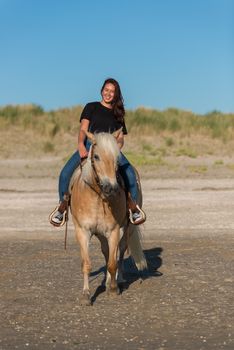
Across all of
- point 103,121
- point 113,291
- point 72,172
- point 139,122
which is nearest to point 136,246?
point 113,291

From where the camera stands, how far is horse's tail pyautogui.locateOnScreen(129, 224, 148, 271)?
10.2 meters

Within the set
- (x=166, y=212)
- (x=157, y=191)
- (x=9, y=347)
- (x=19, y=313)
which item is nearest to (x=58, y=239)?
(x=166, y=212)

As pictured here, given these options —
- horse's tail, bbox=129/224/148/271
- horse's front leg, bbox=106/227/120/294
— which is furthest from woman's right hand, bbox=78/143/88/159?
horse's tail, bbox=129/224/148/271

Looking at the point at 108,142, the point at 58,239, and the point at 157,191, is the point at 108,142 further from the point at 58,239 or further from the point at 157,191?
the point at 157,191

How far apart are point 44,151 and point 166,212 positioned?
1801 cm

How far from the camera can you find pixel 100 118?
927cm

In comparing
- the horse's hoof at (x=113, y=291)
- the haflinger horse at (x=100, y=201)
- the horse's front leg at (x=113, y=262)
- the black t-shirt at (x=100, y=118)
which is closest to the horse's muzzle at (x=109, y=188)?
the haflinger horse at (x=100, y=201)

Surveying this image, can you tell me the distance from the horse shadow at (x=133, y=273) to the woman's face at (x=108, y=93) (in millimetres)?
2469

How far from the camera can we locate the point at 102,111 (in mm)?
9328

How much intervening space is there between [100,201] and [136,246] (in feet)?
6.28

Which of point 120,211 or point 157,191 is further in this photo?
point 157,191

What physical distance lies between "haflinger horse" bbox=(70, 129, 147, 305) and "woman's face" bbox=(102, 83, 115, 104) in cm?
88

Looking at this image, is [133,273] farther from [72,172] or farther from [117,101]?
[117,101]

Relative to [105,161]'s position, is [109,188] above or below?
below
